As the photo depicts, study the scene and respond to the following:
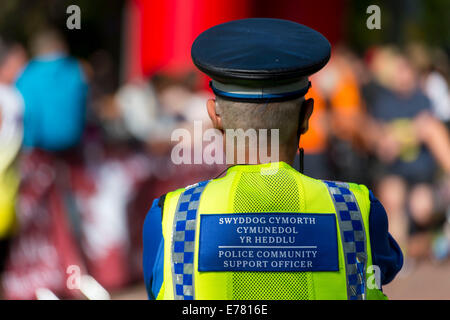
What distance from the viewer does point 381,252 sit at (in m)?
2.61

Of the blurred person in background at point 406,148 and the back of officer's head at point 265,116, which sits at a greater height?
the back of officer's head at point 265,116

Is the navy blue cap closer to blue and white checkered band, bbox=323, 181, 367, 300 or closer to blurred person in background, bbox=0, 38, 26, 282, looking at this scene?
blue and white checkered band, bbox=323, 181, 367, 300

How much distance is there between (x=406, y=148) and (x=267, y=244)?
5844mm

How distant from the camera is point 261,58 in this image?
2.56 metres

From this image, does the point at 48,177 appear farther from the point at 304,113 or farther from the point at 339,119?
the point at 304,113

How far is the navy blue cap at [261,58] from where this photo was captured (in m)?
2.55

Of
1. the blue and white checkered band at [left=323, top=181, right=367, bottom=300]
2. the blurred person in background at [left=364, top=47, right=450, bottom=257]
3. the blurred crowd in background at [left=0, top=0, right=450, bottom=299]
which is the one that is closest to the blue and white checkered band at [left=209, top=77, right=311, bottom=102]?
the blue and white checkered band at [left=323, top=181, right=367, bottom=300]

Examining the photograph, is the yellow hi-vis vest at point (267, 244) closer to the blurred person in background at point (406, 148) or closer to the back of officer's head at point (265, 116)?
the back of officer's head at point (265, 116)

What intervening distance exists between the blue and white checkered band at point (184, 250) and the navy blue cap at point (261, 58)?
388 millimetres

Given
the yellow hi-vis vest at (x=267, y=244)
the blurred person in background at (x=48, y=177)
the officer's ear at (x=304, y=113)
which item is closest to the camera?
the yellow hi-vis vest at (x=267, y=244)

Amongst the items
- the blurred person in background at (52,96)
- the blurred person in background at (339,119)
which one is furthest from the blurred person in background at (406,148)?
the blurred person in background at (52,96)

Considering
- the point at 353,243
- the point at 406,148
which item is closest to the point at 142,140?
the point at 406,148

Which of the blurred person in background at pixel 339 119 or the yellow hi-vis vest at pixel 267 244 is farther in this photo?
the blurred person in background at pixel 339 119
